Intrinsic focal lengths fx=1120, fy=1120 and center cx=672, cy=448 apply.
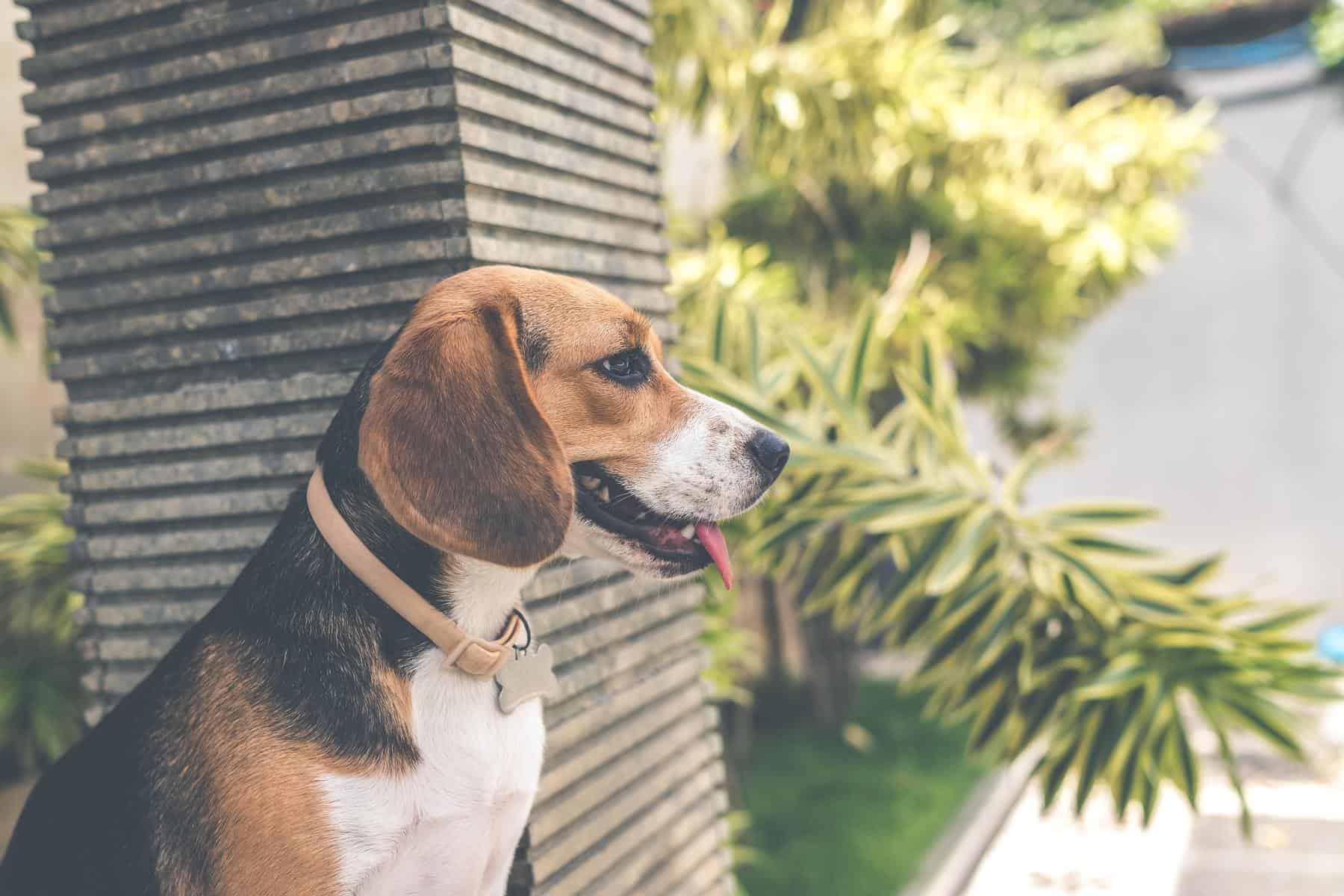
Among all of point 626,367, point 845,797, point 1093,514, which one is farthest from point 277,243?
point 845,797

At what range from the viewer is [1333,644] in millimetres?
5797

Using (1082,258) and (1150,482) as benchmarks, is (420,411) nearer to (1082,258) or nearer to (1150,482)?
(1082,258)

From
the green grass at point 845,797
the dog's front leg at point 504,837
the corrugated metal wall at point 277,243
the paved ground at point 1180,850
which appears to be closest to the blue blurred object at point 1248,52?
the green grass at point 845,797

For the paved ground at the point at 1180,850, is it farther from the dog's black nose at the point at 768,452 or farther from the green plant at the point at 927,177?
the dog's black nose at the point at 768,452

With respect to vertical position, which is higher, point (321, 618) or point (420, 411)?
point (420, 411)

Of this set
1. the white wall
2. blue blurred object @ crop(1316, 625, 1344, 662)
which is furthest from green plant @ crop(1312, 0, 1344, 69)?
the white wall

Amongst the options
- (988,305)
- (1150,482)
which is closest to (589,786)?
(988,305)

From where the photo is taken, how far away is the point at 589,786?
2.21m

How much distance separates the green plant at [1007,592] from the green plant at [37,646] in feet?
6.05

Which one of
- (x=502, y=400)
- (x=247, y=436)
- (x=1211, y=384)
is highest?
(x=502, y=400)

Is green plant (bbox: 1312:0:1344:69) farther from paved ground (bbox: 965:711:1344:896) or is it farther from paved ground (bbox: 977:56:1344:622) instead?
paved ground (bbox: 965:711:1344:896)

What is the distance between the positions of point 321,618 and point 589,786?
0.85 metres

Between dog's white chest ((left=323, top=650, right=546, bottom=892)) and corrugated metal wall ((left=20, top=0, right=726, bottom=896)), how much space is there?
43cm

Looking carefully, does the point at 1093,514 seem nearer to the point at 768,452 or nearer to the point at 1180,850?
the point at 768,452
